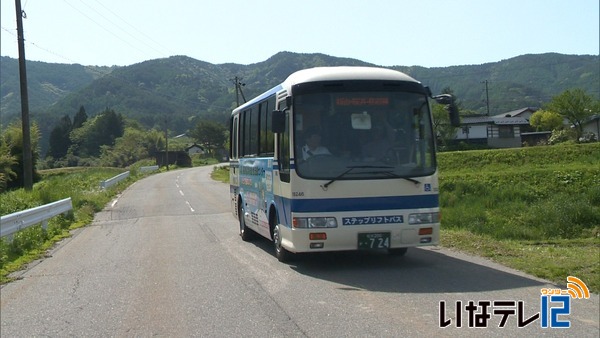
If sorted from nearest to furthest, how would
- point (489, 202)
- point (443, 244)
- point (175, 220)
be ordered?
point (443, 244) < point (175, 220) < point (489, 202)

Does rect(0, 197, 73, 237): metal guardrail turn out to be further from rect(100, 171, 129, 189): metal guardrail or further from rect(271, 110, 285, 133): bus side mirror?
rect(100, 171, 129, 189): metal guardrail

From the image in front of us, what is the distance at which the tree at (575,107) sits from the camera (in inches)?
2269

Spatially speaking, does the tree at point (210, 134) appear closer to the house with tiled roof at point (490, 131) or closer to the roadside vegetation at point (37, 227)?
the house with tiled roof at point (490, 131)

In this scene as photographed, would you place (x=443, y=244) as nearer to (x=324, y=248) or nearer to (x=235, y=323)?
(x=324, y=248)

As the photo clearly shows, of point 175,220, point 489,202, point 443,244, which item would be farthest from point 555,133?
point 443,244

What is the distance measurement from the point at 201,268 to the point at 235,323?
12.7ft

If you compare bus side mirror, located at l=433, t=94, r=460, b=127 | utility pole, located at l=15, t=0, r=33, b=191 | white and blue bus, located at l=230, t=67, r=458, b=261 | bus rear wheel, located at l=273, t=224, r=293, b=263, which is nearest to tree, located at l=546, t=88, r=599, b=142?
utility pole, located at l=15, t=0, r=33, b=191

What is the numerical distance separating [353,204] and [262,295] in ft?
6.94

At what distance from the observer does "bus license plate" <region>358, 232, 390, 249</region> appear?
928 centimetres

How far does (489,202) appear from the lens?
28562mm

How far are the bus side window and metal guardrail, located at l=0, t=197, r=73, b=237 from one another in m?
6.38

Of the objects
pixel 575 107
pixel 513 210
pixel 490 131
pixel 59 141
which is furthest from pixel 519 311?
pixel 59 141

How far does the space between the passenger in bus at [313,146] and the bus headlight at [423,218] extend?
1.63 meters

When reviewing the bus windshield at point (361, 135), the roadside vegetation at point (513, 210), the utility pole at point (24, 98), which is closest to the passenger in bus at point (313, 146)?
the bus windshield at point (361, 135)
